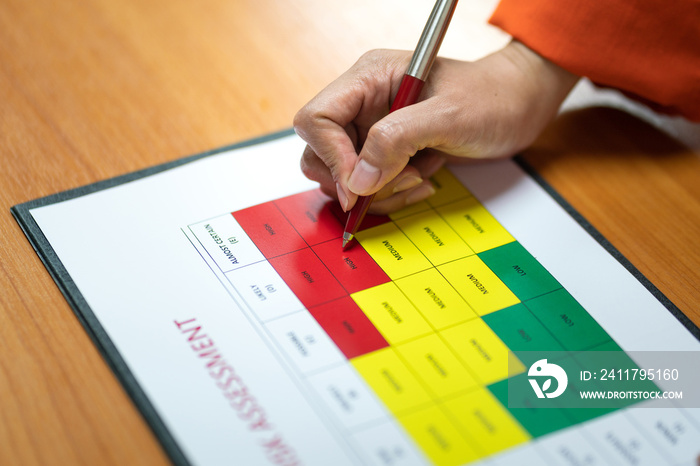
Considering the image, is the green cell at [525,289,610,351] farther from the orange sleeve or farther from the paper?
the orange sleeve

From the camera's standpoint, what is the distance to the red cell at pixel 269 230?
63cm

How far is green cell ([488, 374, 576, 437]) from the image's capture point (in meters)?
0.51

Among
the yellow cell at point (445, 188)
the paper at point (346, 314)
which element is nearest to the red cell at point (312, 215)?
the paper at point (346, 314)

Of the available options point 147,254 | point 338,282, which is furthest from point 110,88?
point 338,282

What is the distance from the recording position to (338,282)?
61 cm

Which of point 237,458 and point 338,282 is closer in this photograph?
point 237,458

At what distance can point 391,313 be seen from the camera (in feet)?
1.92

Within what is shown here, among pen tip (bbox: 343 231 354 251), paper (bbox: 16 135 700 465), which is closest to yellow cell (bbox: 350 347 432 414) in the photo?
paper (bbox: 16 135 700 465)

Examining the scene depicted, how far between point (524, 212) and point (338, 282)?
0.73 ft

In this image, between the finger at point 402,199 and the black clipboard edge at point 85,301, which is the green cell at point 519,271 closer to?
the finger at point 402,199

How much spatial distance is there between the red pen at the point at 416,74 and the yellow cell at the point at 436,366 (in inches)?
5.1

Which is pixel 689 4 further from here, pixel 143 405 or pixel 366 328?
pixel 143 405

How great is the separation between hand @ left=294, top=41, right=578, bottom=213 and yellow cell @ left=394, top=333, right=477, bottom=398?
153 mm

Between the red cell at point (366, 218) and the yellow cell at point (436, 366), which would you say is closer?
the yellow cell at point (436, 366)
